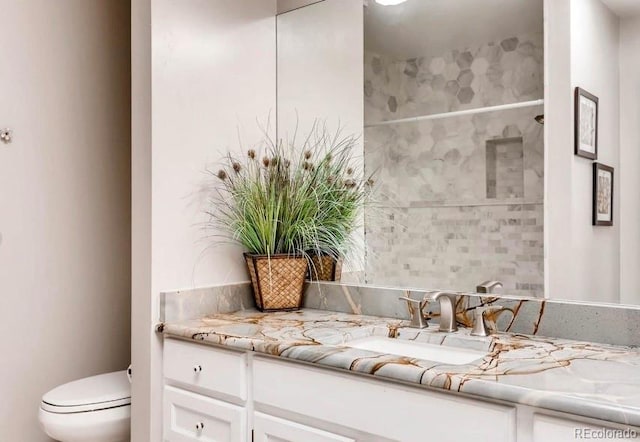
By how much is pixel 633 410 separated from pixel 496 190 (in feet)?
3.16

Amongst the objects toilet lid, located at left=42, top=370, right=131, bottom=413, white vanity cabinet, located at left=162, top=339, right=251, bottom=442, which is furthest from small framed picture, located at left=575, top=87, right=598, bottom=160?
toilet lid, located at left=42, top=370, right=131, bottom=413

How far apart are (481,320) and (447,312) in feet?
0.36

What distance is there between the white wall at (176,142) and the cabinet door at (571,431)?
127 cm

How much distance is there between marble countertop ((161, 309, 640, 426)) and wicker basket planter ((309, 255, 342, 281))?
0.20 metres

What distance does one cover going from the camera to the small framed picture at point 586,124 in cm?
166

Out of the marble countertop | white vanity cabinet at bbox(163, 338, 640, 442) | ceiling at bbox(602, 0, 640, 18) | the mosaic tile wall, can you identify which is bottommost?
white vanity cabinet at bbox(163, 338, 640, 442)

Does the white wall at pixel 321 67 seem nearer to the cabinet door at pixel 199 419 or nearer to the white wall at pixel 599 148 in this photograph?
the white wall at pixel 599 148

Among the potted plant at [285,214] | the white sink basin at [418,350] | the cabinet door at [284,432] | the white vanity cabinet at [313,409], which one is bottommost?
the cabinet door at [284,432]

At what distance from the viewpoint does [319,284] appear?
2205 mm

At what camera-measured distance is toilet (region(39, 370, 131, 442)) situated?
76.9 inches

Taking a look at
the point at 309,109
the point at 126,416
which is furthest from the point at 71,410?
the point at 309,109

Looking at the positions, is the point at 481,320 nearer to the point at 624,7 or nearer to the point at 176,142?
the point at 624,7

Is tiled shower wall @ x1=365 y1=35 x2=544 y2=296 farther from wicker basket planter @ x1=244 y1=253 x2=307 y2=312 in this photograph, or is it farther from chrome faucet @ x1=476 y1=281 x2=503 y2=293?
wicker basket planter @ x1=244 y1=253 x2=307 y2=312

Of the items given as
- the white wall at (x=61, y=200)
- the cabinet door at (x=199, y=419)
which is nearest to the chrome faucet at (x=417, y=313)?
the cabinet door at (x=199, y=419)
